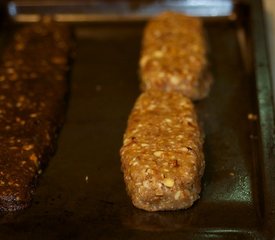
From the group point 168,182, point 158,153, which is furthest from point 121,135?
point 168,182

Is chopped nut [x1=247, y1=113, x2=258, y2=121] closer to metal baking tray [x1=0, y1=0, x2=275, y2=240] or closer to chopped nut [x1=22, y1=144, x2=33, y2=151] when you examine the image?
metal baking tray [x1=0, y1=0, x2=275, y2=240]

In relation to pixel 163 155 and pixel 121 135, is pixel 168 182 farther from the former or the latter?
pixel 121 135

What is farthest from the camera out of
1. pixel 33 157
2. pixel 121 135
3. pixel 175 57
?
pixel 175 57

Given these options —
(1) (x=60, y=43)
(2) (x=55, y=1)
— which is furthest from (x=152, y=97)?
(2) (x=55, y=1)

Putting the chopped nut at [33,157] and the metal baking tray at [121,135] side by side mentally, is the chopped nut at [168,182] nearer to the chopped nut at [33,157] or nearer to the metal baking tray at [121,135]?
the metal baking tray at [121,135]

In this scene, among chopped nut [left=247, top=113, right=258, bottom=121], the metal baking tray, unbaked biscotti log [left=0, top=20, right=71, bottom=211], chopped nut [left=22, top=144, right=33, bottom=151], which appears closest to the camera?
the metal baking tray

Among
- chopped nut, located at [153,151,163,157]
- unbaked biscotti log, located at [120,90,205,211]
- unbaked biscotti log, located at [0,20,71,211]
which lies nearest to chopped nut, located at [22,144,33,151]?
unbaked biscotti log, located at [0,20,71,211]

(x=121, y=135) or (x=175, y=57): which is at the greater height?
(x=175, y=57)
